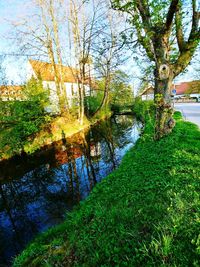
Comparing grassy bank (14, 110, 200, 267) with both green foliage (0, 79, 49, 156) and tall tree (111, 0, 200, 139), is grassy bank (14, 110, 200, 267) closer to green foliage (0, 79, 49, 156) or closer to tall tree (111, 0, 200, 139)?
tall tree (111, 0, 200, 139)

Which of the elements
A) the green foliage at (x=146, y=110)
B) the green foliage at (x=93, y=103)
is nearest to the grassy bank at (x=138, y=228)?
the green foliage at (x=146, y=110)

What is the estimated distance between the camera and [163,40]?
24.0ft

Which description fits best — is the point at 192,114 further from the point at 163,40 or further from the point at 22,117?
the point at 22,117

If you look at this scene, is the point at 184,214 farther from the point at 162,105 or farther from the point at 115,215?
the point at 162,105

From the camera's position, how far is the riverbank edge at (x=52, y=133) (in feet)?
40.2

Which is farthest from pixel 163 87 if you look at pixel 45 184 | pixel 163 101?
pixel 45 184

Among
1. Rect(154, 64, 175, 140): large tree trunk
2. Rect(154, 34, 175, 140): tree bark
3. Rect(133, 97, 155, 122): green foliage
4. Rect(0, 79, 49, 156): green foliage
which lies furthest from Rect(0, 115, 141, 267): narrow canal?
Rect(133, 97, 155, 122): green foliage

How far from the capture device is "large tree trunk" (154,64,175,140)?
7.45 m

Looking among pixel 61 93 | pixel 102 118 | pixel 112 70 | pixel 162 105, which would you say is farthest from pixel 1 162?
pixel 102 118

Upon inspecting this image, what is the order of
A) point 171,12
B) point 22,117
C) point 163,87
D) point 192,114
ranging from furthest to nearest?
point 192,114 → point 22,117 → point 163,87 → point 171,12

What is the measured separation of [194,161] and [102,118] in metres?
21.4

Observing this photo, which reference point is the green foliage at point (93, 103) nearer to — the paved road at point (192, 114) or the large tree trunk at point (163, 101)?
the paved road at point (192, 114)

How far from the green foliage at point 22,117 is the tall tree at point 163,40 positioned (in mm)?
8556

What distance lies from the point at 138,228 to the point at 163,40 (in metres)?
7.26
